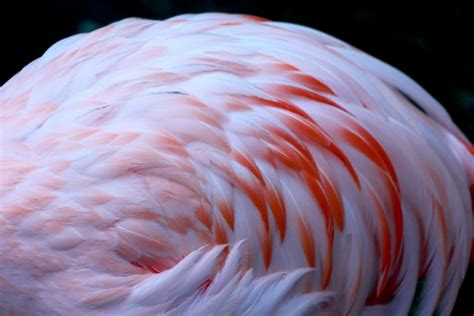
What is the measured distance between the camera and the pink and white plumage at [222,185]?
1311mm

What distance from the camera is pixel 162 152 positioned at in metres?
1.35

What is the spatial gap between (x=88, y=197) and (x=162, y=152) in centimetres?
15

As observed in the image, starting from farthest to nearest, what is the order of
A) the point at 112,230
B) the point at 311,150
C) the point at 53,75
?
the point at 53,75
the point at 311,150
the point at 112,230

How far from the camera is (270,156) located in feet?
4.59

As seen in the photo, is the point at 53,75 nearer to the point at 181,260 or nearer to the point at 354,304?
the point at 181,260

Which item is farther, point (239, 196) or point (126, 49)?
point (126, 49)

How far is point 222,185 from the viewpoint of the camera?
136cm

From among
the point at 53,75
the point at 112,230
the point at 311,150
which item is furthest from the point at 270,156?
the point at 53,75

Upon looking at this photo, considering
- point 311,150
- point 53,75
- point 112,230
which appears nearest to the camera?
point 112,230

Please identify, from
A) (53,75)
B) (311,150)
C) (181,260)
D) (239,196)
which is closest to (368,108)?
(311,150)

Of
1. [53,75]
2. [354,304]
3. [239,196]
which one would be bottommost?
[354,304]

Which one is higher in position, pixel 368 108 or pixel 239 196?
pixel 368 108

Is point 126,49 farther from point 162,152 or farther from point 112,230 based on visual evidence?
point 112,230

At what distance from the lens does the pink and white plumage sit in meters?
1.31
